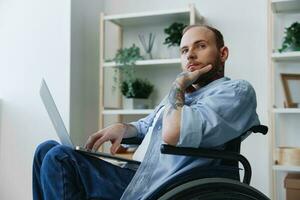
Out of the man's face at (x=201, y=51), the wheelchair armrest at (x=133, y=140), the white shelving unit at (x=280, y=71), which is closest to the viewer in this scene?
the man's face at (x=201, y=51)

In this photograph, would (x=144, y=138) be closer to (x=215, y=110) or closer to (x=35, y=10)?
(x=215, y=110)

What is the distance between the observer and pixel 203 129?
1.06m

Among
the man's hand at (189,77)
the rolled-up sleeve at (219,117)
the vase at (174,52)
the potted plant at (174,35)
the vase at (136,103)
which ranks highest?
the potted plant at (174,35)

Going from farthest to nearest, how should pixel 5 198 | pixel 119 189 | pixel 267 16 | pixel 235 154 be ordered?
1. pixel 5 198
2. pixel 267 16
3. pixel 119 189
4. pixel 235 154

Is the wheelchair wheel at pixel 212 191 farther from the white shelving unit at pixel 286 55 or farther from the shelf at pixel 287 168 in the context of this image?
the white shelving unit at pixel 286 55

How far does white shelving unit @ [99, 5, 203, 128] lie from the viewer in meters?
2.45

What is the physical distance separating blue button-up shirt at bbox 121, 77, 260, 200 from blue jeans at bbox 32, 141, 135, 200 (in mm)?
90

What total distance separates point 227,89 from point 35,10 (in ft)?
6.08

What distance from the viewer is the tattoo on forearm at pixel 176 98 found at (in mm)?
1102

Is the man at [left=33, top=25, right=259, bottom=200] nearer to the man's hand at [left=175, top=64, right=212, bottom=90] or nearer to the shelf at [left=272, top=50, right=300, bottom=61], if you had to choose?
the man's hand at [left=175, top=64, right=212, bottom=90]

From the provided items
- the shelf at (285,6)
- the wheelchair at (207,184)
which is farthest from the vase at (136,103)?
the wheelchair at (207,184)

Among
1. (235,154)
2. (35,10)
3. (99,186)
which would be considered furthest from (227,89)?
(35,10)

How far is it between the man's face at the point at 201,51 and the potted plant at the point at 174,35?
1128 mm

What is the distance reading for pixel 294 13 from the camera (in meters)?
2.37
